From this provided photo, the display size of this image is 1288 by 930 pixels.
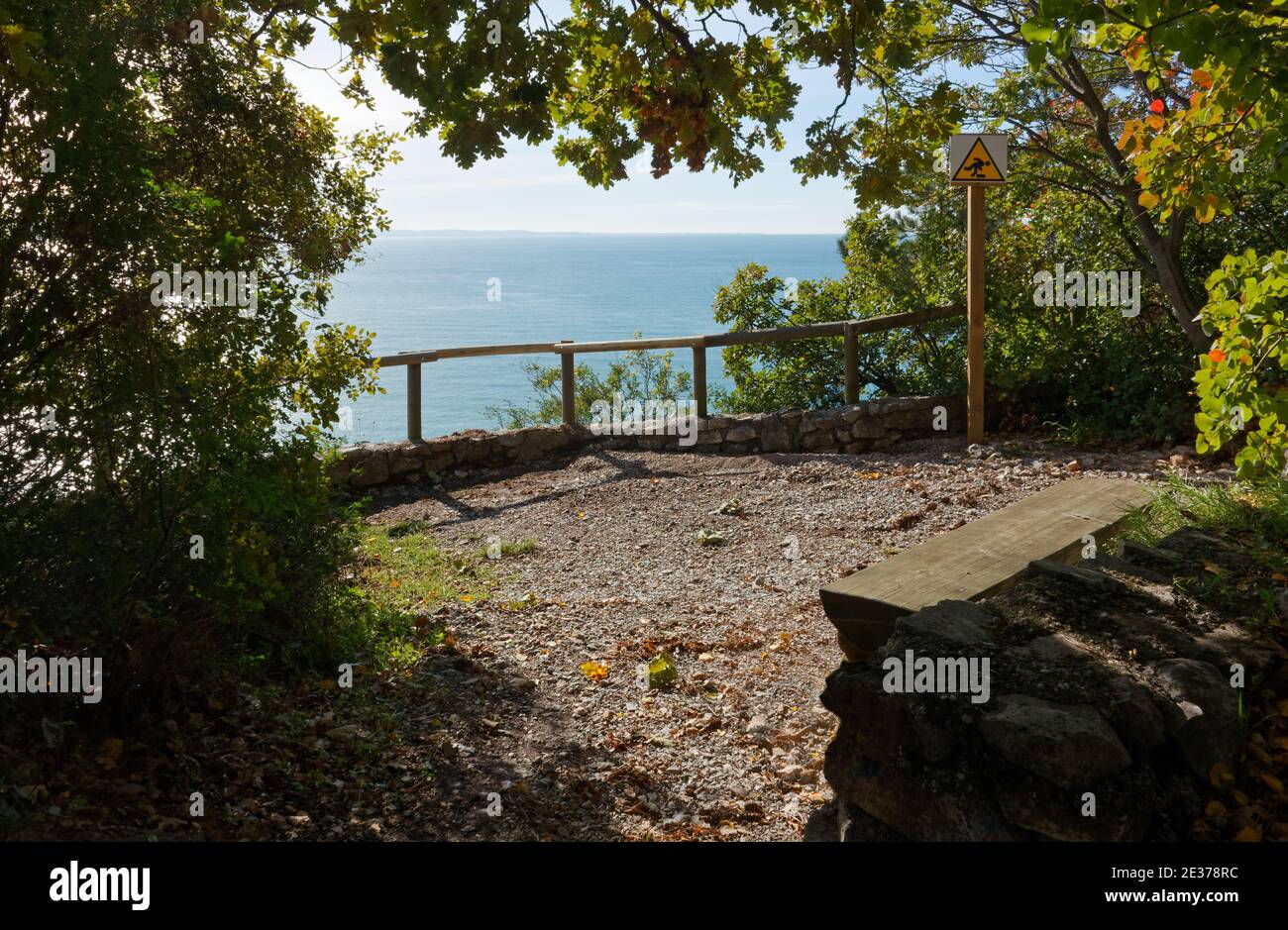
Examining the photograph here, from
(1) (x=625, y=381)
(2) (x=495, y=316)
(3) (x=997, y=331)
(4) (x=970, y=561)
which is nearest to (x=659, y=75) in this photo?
(4) (x=970, y=561)

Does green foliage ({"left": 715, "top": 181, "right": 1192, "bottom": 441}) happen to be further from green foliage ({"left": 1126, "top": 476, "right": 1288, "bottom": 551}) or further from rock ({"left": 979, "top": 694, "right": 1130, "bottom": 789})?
rock ({"left": 979, "top": 694, "right": 1130, "bottom": 789})

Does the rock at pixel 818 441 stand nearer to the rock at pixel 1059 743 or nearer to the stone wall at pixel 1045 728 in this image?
the stone wall at pixel 1045 728

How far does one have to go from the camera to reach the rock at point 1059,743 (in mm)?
2703

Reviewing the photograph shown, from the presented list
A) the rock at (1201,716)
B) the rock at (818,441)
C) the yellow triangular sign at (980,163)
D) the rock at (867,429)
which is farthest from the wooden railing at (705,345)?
the rock at (1201,716)

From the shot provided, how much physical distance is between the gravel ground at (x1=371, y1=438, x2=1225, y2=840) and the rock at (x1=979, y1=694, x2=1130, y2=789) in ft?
3.38

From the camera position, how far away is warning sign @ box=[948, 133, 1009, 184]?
8.48m

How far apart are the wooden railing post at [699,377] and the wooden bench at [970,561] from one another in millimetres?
4830

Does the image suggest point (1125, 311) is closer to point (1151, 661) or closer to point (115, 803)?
point (1151, 661)

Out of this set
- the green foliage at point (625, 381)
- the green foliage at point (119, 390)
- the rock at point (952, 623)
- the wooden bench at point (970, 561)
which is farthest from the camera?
the green foliage at point (625, 381)

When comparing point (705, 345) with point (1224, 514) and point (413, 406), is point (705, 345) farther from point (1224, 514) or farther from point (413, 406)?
point (1224, 514)

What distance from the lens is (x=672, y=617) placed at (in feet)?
Result: 19.0

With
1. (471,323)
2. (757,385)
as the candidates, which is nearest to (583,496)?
(757,385)

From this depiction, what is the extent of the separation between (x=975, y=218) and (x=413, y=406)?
5.42 meters
